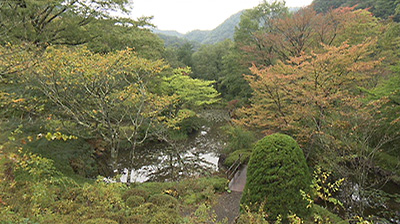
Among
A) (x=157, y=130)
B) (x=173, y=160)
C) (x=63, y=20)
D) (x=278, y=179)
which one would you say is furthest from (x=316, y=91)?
(x=63, y=20)

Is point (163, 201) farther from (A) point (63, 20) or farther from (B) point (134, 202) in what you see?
(A) point (63, 20)

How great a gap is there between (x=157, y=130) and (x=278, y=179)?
6278 millimetres

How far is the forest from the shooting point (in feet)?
13.8

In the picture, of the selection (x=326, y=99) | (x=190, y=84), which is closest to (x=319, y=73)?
(x=326, y=99)

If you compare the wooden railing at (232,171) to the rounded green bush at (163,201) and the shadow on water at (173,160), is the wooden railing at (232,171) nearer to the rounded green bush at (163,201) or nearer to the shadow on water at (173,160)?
the shadow on water at (173,160)

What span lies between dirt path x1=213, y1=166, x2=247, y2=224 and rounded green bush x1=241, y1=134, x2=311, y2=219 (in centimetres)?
115

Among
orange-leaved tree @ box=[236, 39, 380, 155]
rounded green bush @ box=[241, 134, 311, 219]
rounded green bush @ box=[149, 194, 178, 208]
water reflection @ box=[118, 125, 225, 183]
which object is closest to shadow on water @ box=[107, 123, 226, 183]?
water reflection @ box=[118, 125, 225, 183]

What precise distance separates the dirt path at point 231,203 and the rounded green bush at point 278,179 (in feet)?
3.77

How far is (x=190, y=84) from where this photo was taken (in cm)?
1538

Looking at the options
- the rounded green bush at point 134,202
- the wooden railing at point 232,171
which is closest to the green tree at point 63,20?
the rounded green bush at point 134,202

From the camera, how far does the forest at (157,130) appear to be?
422cm

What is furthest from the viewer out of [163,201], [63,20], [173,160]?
[173,160]

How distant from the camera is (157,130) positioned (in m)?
9.50

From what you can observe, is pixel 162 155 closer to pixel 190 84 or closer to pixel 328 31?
pixel 190 84
